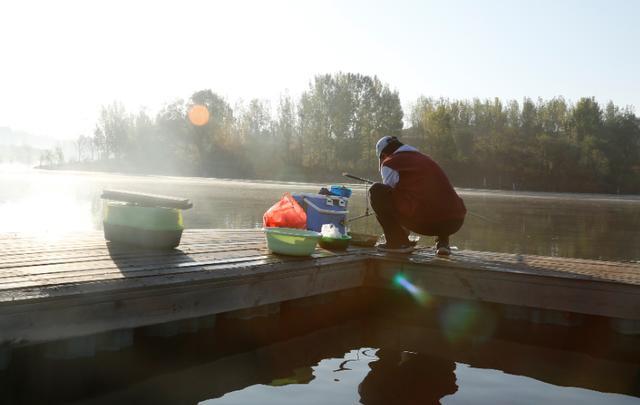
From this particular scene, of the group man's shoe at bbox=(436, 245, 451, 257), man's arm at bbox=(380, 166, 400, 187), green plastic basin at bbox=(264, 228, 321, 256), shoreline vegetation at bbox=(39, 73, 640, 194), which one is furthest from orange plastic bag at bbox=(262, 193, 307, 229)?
shoreline vegetation at bbox=(39, 73, 640, 194)

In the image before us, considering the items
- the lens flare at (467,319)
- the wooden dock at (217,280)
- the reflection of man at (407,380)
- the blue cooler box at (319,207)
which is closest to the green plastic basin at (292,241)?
the wooden dock at (217,280)

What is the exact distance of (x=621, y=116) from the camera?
83438 millimetres

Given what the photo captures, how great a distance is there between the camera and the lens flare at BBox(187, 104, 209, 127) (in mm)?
87625

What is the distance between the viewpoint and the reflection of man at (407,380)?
4488 millimetres

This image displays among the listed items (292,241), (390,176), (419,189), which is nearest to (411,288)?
(419,189)

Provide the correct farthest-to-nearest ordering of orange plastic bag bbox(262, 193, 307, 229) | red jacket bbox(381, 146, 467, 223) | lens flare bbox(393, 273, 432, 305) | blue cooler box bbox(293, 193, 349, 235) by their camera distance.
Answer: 1. blue cooler box bbox(293, 193, 349, 235)
2. orange plastic bag bbox(262, 193, 307, 229)
3. red jacket bbox(381, 146, 467, 223)
4. lens flare bbox(393, 273, 432, 305)

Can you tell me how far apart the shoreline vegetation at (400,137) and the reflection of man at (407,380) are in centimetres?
6716

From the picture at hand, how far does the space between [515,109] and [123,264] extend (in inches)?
3421

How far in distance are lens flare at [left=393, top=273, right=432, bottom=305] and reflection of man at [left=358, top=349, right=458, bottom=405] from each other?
0.87 metres

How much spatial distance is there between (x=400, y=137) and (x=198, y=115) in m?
32.2

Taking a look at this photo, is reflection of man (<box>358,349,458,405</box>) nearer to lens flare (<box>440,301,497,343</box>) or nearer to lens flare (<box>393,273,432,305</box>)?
lens flare (<box>393,273,432,305</box>)

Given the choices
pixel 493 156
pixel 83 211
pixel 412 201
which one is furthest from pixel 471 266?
pixel 493 156

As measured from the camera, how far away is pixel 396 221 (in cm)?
691

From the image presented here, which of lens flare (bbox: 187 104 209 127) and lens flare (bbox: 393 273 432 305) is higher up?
lens flare (bbox: 187 104 209 127)
